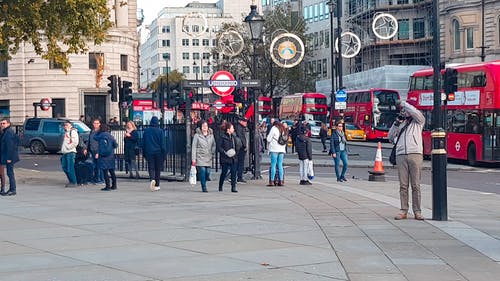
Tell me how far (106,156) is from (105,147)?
25 cm

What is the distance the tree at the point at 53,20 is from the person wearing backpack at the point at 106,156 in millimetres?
5720

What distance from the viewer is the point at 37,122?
140ft

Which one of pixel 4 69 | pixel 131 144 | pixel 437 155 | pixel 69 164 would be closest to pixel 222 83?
pixel 131 144

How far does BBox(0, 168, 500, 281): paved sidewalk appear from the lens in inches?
373

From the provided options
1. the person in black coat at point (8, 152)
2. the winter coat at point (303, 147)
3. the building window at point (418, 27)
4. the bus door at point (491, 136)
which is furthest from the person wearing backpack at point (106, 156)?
the building window at point (418, 27)

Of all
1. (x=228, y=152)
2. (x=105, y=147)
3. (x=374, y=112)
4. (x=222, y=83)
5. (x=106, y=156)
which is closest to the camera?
(x=228, y=152)

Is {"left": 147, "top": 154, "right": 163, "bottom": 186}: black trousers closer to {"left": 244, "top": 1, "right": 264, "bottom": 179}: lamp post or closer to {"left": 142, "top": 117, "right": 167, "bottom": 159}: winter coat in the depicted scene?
{"left": 142, "top": 117, "right": 167, "bottom": 159}: winter coat

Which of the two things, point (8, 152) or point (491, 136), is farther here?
point (491, 136)

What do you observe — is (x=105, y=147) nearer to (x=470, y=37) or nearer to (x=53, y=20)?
(x=53, y=20)

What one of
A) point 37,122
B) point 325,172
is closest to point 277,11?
point 37,122

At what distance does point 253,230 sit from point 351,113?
5183 cm

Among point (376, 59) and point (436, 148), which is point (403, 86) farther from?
point (436, 148)

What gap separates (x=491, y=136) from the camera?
3306cm

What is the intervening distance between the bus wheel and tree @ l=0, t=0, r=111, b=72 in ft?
50.8
